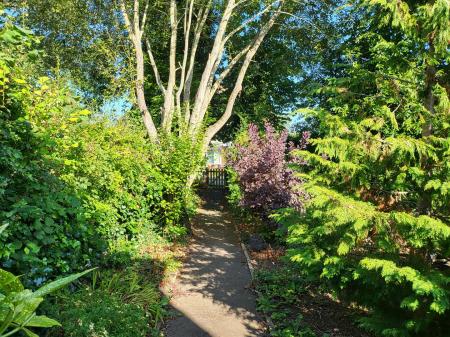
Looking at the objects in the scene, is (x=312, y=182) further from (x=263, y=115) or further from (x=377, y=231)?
(x=263, y=115)

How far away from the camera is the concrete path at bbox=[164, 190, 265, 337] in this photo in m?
5.23

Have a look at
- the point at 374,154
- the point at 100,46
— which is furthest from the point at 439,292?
the point at 100,46

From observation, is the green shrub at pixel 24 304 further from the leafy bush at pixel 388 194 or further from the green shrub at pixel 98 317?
the leafy bush at pixel 388 194

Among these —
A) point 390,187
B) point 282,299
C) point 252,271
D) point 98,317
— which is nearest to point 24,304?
point 98,317

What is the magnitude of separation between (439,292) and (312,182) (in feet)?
5.35

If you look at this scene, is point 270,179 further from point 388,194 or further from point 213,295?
point 388,194

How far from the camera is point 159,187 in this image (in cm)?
870

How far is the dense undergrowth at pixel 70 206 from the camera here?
11.7ft

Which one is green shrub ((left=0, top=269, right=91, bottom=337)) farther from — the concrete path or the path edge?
the path edge

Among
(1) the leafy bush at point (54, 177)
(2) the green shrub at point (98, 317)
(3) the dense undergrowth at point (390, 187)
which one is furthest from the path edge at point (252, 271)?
(1) the leafy bush at point (54, 177)

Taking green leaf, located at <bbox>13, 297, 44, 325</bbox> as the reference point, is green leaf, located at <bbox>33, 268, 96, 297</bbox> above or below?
above

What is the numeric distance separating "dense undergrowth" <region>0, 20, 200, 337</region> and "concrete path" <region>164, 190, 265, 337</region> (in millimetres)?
360

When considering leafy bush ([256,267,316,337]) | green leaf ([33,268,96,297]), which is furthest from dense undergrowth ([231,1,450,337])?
green leaf ([33,268,96,297])

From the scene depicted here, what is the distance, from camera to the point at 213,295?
21.1 ft
